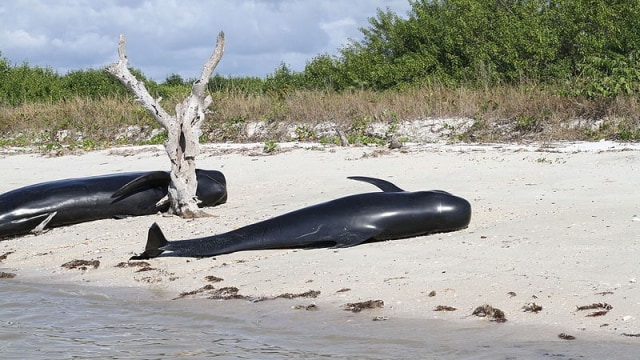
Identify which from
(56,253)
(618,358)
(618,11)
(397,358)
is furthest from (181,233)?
(618,11)

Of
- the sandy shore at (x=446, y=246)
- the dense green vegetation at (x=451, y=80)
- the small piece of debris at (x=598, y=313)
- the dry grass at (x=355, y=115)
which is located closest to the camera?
the small piece of debris at (x=598, y=313)

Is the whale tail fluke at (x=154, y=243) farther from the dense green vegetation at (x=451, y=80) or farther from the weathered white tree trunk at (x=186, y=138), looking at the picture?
the dense green vegetation at (x=451, y=80)

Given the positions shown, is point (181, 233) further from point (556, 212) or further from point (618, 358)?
point (618, 358)

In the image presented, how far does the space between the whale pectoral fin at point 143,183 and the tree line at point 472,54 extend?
7.69 metres

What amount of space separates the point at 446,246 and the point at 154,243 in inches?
100

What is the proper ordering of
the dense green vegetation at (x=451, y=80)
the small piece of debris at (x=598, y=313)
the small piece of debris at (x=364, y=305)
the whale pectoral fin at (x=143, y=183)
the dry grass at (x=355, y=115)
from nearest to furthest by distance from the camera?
the small piece of debris at (x=598, y=313)
the small piece of debris at (x=364, y=305)
the whale pectoral fin at (x=143, y=183)
the dry grass at (x=355, y=115)
the dense green vegetation at (x=451, y=80)

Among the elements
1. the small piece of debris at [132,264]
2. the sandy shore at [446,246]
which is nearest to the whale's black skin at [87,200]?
the sandy shore at [446,246]

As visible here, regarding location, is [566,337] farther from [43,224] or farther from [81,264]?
[43,224]

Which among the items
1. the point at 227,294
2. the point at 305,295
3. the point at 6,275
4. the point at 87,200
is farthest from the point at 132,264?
the point at 87,200

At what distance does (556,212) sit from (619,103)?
6.64 meters

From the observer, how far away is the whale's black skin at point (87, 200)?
10.8 meters

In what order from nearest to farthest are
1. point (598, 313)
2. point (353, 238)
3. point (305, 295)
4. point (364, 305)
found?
point (598, 313) < point (364, 305) < point (305, 295) < point (353, 238)

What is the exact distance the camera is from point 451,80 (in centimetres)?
2259

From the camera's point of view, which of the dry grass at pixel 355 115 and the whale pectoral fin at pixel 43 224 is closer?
the whale pectoral fin at pixel 43 224
